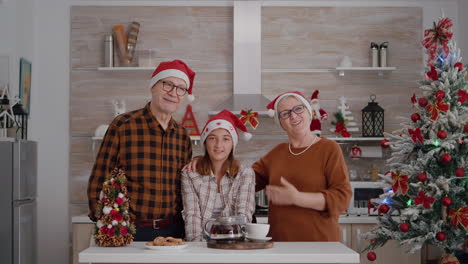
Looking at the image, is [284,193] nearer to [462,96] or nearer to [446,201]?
[446,201]

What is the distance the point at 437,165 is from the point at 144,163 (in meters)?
2.10

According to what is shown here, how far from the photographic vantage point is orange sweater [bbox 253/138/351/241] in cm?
271

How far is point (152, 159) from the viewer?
2803 millimetres

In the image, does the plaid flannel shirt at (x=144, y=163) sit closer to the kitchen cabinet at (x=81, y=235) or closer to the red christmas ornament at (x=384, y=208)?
the red christmas ornament at (x=384, y=208)

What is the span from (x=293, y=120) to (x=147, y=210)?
792mm

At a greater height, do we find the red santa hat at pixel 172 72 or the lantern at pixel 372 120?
the red santa hat at pixel 172 72

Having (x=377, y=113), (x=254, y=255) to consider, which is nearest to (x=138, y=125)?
(x=254, y=255)

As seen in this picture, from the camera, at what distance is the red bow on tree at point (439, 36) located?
12.9ft

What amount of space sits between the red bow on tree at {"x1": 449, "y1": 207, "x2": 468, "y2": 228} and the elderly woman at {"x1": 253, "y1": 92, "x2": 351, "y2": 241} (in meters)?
1.32

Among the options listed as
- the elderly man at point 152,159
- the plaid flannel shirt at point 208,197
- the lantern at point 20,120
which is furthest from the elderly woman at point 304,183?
the lantern at point 20,120

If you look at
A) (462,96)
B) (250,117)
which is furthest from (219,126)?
(250,117)

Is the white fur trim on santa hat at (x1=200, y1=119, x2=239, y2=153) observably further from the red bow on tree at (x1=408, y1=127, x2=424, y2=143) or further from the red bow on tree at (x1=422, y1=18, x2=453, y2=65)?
the red bow on tree at (x1=422, y1=18, x2=453, y2=65)

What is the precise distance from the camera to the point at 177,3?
533 cm

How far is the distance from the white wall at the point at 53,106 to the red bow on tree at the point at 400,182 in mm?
1935
